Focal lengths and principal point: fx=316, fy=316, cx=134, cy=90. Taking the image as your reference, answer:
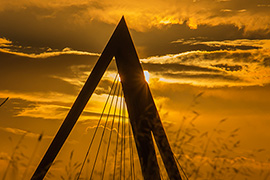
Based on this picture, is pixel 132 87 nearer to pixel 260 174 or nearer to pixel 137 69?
pixel 137 69

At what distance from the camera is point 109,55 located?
10.5ft

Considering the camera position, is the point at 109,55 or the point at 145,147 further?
the point at 109,55

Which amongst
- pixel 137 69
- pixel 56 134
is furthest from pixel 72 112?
pixel 137 69

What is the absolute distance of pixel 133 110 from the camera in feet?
9.86

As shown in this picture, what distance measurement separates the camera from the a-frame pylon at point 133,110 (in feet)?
9.71

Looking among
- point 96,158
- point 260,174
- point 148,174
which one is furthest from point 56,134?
point 260,174

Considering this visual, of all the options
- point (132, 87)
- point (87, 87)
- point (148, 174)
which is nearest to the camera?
point (148, 174)

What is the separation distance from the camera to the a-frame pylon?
296 centimetres

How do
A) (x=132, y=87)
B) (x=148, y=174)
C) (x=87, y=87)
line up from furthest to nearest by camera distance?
(x=87, y=87) < (x=132, y=87) < (x=148, y=174)

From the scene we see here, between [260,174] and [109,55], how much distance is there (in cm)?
182

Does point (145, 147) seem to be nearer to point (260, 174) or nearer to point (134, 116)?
point (134, 116)

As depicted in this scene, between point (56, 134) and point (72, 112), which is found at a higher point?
point (72, 112)

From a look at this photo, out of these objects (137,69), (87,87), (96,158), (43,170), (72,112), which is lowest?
(43,170)

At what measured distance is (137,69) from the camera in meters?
3.05
